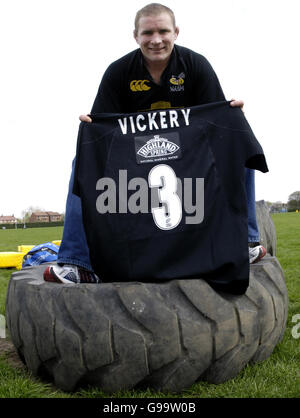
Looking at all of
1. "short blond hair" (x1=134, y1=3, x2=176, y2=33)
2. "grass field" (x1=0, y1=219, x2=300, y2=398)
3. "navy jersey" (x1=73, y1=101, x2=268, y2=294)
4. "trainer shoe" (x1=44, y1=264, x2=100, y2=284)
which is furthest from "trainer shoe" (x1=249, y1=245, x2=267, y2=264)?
"short blond hair" (x1=134, y1=3, x2=176, y2=33)

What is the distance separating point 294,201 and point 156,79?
205 feet

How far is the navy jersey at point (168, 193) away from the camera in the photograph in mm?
2035

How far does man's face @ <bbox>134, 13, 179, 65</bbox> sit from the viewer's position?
7.82ft

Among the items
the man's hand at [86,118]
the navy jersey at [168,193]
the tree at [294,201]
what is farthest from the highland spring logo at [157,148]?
the tree at [294,201]

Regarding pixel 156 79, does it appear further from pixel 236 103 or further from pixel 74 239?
pixel 74 239

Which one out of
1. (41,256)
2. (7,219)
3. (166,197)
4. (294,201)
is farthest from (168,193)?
(7,219)

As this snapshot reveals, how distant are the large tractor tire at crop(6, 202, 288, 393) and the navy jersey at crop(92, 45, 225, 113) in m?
1.24

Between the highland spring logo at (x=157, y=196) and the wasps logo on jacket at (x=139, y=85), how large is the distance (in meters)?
0.60

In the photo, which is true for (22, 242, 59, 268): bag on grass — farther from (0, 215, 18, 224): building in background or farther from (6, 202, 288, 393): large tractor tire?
(0, 215, 18, 224): building in background

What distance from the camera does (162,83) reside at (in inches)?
101

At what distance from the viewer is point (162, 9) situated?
2398 millimetres

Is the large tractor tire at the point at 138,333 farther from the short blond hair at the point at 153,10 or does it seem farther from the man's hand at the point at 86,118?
the short blond hair at the point at 153,10
